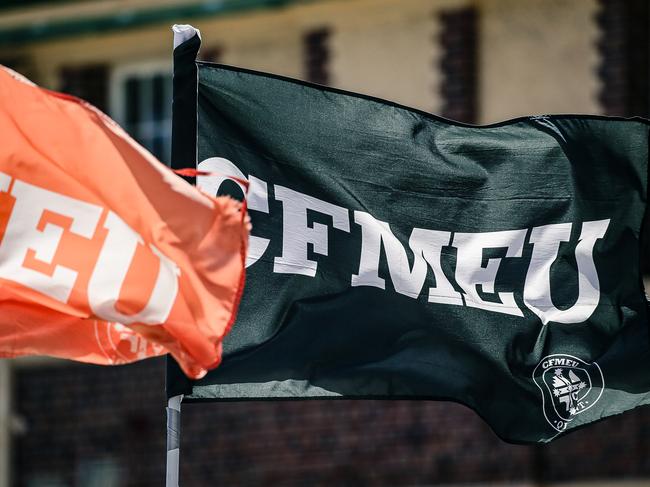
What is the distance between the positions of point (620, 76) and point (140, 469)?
5.60 metres

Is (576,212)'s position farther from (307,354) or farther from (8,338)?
(8,338)

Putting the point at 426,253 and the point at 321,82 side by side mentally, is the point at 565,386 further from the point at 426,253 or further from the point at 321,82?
the point at 321,82

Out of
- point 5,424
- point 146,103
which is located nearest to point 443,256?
point 146,103

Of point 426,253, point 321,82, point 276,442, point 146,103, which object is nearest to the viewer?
point 426,253

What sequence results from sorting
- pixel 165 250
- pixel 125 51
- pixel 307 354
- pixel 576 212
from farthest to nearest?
pixel 125 51, pixel 576 212, pixel 307 354, pixel 165 250

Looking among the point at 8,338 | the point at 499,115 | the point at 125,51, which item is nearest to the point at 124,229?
the point at 8,338

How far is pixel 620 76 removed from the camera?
17875 millimetres

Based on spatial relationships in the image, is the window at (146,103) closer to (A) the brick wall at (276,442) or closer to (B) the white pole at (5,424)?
(A) the brick wall at (276,442)

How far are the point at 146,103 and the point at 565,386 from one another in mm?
9874

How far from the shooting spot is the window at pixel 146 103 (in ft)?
63.8

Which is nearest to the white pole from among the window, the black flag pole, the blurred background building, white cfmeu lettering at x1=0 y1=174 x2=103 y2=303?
the blurred background building

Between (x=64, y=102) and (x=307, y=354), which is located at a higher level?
(x=64, y=102)

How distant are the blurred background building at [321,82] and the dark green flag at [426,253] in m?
6.63

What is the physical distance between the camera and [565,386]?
10438 millimetres
